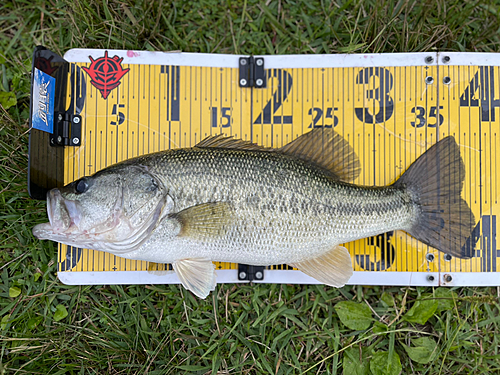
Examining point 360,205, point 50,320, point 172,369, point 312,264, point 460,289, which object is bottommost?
point 172,369

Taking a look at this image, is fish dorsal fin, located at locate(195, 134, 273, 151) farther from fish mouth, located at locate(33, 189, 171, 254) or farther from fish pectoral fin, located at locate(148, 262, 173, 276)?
fish pectoral fin, located at locate(148, 262, 173, 276)

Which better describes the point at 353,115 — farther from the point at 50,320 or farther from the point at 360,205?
the point at 50,320

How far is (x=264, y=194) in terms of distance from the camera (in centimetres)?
212

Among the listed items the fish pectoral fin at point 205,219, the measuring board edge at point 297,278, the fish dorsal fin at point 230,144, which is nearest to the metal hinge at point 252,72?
the fish dorsal fin at point 230,144

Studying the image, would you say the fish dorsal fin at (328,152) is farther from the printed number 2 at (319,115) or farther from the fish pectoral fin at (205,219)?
the fish pectoral fin at (205,219)

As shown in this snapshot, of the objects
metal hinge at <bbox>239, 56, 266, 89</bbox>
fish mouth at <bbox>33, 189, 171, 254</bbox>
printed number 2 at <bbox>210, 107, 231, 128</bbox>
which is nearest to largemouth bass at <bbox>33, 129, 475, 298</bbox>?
fish mouth at <bbox>33, 189, 171, 254</bbox>

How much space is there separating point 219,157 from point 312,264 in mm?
986

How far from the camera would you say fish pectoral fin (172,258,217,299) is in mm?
2209

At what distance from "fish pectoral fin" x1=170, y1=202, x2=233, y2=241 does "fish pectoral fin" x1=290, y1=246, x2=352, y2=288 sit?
0.64 m

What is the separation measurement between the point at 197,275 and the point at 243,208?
564 millimetres

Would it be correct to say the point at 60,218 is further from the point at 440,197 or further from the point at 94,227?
the point at 440,197

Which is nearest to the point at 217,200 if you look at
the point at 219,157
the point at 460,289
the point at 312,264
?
the point at 219,157

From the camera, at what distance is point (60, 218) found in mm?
2047

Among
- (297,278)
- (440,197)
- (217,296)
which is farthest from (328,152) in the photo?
(217,296)
